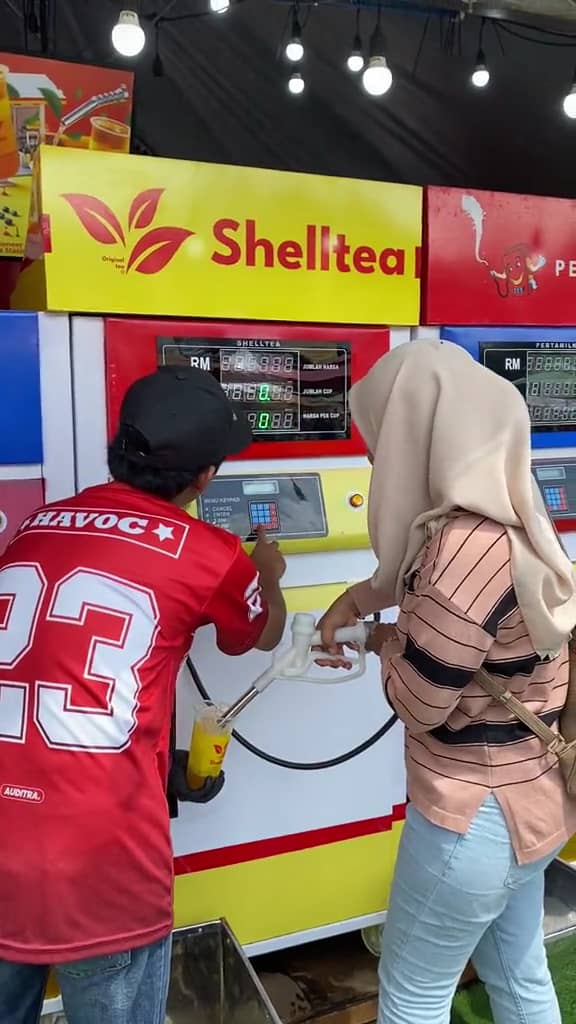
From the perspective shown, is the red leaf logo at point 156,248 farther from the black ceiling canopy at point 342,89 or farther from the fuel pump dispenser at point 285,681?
the black ceiling canopy at point 342,89

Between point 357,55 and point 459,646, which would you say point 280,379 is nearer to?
point 459,646

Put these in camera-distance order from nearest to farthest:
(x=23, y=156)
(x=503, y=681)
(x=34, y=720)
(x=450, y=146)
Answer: (x=34, y=720)
(x=503, y=681)
(x=23, y=156)
(x=450, y=146)

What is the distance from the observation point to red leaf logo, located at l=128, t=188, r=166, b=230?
6.04 feet

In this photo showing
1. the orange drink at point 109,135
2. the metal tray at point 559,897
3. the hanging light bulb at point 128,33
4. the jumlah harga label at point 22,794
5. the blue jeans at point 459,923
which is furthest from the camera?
the orange drink at point 109,135

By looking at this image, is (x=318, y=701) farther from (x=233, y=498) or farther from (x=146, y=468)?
(x=146, y=468)

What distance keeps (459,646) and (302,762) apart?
1.05 meters

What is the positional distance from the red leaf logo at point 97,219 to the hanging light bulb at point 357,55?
2.73 m

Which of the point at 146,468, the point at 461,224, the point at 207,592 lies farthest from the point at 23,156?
the point at 207,592

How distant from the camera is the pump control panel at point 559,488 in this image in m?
2.36

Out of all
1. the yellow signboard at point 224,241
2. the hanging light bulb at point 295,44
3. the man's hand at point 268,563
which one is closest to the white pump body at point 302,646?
the man's hand at point 268,563

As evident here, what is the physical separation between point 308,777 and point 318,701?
0.69ft

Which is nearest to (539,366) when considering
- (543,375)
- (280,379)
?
(543,375)

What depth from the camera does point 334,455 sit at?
2.13 m

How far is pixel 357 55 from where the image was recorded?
3996 mm
